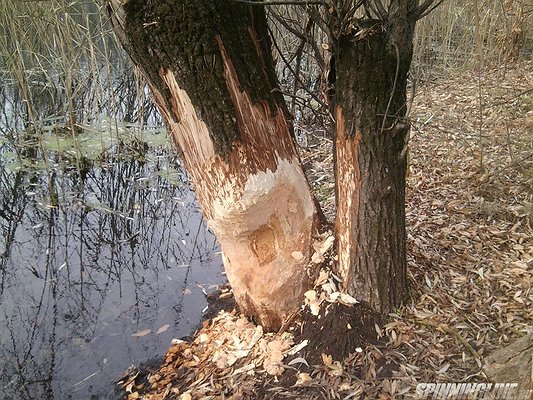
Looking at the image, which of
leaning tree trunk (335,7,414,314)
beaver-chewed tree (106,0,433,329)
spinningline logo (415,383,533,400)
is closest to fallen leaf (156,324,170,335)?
beaver-chewed tree (106,0,433,329)

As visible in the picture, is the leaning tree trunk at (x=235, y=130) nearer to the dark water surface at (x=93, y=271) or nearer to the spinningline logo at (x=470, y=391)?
the spinningline logo at (x=470, y=391)

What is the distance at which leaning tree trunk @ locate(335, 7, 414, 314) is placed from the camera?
2057 millimetres

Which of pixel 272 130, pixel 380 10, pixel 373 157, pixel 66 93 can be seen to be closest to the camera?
pixel 380 10

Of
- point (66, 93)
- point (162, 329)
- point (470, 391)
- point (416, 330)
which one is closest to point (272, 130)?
point (416, 330)

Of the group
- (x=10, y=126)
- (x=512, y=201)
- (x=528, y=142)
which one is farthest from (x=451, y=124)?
(x=10, y=126)

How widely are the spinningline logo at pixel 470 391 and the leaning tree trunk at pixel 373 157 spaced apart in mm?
450

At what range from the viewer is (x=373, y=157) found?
7.16 ft

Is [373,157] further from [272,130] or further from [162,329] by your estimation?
[162,329]

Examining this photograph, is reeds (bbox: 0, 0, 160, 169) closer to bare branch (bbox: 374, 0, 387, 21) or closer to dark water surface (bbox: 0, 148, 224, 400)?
dark water surface (bbox: 0, 148, 224, 400)

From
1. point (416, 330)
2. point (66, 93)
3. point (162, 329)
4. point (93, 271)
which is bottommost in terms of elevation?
point (162, 329)

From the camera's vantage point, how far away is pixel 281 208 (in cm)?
244

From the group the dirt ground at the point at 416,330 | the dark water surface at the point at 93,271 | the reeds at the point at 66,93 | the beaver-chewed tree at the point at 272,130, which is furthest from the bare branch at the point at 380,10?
the reeds at the point at 66,93

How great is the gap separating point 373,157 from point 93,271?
295cm

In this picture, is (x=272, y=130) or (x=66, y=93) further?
(x=66, y=93)
